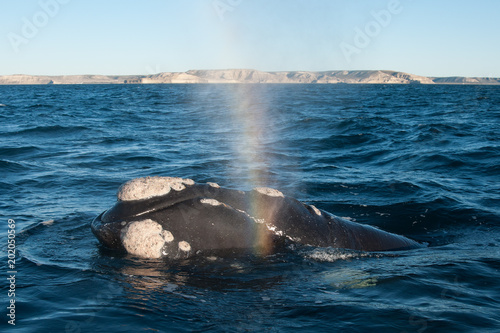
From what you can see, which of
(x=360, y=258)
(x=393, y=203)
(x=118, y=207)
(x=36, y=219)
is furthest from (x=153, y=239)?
(x=393, y=203)

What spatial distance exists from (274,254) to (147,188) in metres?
1.65

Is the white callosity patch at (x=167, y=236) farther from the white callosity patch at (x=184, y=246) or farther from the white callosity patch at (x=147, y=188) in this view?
the white callosity patch at (x=147, y=188)

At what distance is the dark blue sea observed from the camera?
410 cm

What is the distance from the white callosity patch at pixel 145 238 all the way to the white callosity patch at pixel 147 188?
1.03 ft

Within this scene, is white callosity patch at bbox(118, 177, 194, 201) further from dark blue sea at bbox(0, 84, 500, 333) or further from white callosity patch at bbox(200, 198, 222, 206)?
dark blue sea at bbox(0, 84, 500, 333)

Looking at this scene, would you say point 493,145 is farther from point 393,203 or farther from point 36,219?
point 36,219

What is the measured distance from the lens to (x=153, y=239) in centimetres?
509

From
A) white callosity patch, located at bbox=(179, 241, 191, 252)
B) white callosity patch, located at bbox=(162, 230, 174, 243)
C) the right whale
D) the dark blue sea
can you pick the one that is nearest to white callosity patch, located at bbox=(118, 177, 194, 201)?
the right whale

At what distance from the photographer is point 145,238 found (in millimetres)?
5066

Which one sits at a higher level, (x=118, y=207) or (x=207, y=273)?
(x=118, y=207)

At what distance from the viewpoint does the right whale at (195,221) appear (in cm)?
513

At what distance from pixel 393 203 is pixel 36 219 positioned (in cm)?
639

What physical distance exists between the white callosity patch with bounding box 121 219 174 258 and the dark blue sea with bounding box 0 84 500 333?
17 cm

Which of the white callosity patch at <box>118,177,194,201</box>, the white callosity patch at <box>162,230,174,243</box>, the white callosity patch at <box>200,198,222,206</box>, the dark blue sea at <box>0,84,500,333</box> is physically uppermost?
the white callosity patch at <box>118,177,194,201</box>
